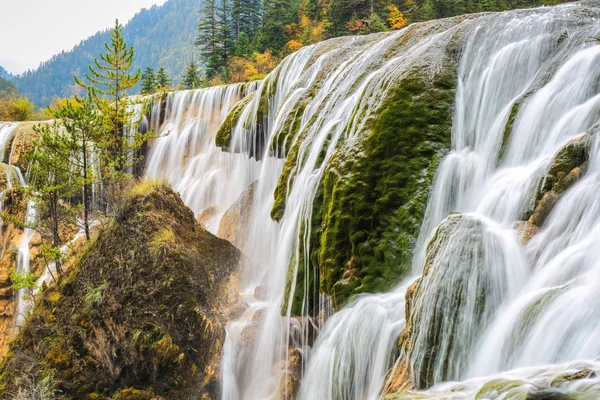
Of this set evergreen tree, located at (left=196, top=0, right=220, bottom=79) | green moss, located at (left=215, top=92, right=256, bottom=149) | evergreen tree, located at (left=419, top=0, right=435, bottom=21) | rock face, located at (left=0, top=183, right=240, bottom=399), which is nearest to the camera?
rock face, located at (left=0, top=183, right=240, bottom=399)

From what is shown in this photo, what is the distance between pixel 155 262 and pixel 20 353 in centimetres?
316

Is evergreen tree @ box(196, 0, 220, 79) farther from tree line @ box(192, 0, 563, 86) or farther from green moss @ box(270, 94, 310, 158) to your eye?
green moss @ box(270, 94, 310, 158)

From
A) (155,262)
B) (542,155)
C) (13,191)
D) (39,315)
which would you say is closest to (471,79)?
(542,155)

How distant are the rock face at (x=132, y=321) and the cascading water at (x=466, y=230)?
1.08 meters

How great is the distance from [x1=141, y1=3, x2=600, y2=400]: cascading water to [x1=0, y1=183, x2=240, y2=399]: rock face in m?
1.08

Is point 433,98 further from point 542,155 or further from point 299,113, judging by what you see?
point 299,113

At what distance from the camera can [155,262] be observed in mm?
9359

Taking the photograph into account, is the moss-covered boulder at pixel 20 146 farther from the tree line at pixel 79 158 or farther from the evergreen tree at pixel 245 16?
the evergreen tree at pixel 245 16

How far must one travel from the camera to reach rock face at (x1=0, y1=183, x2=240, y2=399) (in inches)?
329

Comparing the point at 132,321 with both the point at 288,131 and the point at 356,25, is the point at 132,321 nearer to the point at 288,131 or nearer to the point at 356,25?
the point at 288,131

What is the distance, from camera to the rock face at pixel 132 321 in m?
8.36

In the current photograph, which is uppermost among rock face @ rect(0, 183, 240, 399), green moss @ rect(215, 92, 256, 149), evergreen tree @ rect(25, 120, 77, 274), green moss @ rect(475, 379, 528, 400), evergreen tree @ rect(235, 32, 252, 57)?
evergreen tree @ rect(235, 32, 252, 57)

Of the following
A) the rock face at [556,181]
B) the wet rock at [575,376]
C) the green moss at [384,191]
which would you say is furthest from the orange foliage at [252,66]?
the wet rock at [575,376]

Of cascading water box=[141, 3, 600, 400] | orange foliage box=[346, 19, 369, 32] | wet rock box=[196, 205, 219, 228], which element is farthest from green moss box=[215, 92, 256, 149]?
orange foliage box=[346, 19, 369, 32]
